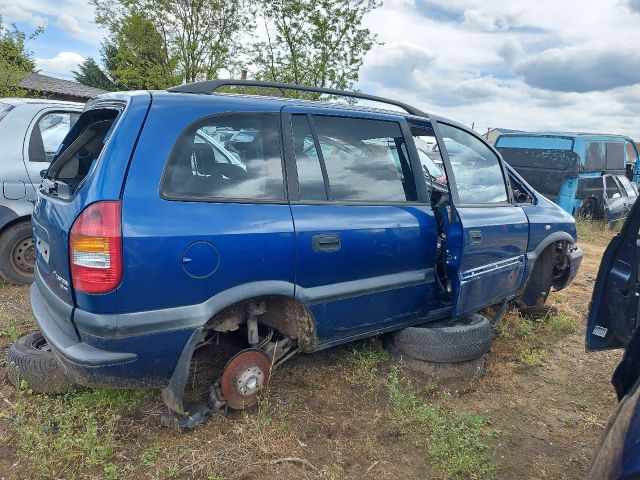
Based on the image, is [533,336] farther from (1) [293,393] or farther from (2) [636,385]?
(2) [636,385]

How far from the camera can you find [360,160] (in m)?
3.16

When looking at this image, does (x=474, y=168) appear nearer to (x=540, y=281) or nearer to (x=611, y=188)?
(x=540, y=281)

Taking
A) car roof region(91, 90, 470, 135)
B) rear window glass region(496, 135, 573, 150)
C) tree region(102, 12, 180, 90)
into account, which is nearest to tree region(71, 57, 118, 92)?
tree region(102, 12, 180, 90)

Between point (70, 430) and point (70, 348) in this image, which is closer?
point (70, 348)

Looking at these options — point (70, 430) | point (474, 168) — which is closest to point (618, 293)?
point (474, 168)

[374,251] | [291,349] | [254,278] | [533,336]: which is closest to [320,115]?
[374,251]

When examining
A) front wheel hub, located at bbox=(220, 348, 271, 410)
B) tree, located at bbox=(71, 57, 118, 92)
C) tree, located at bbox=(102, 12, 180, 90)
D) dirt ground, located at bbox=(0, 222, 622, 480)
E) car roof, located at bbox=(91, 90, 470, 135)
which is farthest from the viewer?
tree, located at bbox=(71, 57, 118, 92)

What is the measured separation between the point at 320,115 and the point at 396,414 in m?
1.94

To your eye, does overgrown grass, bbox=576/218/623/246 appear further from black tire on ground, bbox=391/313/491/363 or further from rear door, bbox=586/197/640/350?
rear door, bbox=586/197/640/350

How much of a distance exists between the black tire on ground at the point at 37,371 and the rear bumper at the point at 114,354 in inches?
17.9

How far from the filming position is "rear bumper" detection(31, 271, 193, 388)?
2.28 meters

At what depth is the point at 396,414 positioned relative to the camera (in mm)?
2943

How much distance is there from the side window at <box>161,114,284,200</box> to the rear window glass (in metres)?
9.78

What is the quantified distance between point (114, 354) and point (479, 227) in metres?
2.51
